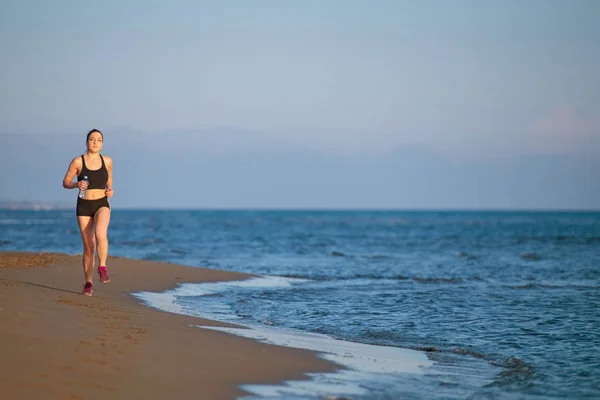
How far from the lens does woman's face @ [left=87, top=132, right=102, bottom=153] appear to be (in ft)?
28.5

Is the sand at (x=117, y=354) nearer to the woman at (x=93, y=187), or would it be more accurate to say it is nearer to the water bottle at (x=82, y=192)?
the woman at (x=93, y=187)

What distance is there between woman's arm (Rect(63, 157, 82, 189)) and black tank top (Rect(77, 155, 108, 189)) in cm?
7

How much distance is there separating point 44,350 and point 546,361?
5.14 m

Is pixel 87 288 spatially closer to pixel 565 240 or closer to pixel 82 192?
pixel 82 192

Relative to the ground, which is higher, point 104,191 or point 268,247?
point 104,191

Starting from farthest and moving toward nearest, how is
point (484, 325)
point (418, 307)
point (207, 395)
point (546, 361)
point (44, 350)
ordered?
point (418, 307)
point (484, 325)
point (546, 361)
point (44, 350)
point (207, 395)

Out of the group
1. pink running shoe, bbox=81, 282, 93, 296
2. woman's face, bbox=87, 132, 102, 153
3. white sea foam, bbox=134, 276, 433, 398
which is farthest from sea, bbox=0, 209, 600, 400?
woman's face, bbox=87, 132, 102, 153

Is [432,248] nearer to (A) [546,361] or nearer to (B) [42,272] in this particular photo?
(B) [42,272]

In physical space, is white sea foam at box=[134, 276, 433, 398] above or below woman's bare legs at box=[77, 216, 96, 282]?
below

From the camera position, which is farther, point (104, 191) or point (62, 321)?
point (104, 191)

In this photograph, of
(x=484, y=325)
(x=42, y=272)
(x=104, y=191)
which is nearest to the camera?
(x=104, y=191)

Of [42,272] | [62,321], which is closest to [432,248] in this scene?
[42,272]

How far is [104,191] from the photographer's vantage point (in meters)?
8.91

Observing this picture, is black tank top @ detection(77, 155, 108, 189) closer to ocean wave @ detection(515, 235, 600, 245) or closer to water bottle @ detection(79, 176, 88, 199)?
water bottle @ detection(79, 176, 88, 199)
